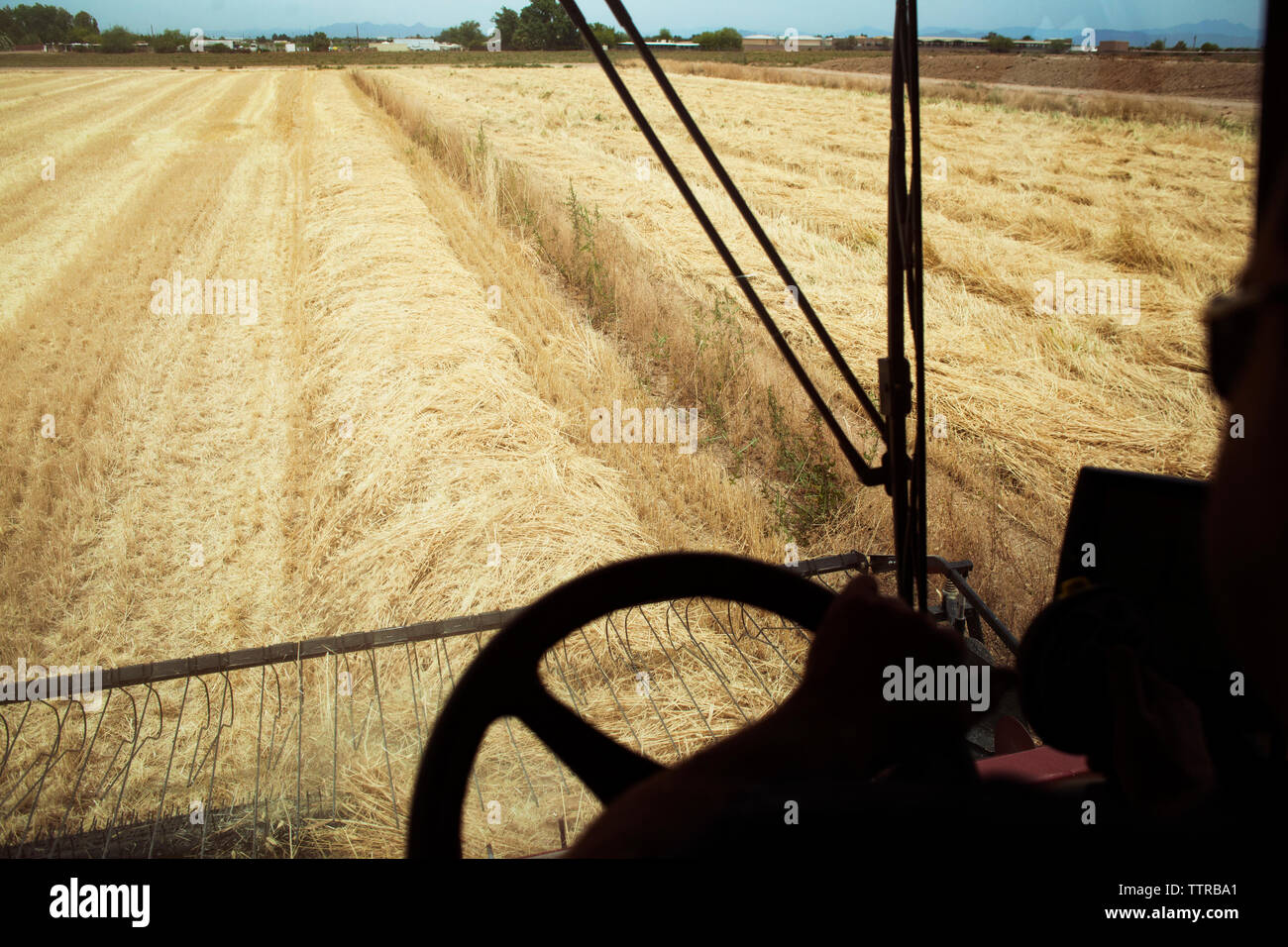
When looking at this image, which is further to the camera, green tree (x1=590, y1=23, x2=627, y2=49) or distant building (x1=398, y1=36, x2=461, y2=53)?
distant building (x1=398, y1=36, x2=461, y2=53)

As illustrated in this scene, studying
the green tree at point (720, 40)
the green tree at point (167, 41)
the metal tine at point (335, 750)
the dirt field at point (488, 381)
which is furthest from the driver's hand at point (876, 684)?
the green tree at point (720, 40)

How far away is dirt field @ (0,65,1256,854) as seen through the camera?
360 cm

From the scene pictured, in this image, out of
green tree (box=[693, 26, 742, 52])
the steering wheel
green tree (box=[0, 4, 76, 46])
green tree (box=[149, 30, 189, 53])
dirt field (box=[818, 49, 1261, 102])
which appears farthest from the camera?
green tree (box=[693, 26, 742, 52])

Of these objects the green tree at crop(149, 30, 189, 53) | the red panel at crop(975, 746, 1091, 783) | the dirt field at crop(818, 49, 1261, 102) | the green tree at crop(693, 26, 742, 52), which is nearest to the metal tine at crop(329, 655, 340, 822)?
the red panel at crop(975, 746, 1091, 783)

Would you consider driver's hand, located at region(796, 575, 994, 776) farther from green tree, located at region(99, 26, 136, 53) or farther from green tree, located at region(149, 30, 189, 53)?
green tree, located at region(149, 30, 189, 53)

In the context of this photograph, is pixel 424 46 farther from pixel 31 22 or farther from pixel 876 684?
pixel 876 684

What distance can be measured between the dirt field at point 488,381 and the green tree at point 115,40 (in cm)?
604

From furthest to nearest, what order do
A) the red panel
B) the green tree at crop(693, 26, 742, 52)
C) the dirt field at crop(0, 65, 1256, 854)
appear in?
the green tree at crop(693, 26, 742, 52), the dirt field at crop(0, 65, 1256, 854), the red panel

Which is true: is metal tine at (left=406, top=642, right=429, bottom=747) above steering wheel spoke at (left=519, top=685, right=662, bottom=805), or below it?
below

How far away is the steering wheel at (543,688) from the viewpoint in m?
0.86

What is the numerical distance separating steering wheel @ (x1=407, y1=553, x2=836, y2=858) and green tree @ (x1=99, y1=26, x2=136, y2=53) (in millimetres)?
18685

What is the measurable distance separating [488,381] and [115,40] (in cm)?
1736

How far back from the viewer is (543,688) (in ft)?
3.20

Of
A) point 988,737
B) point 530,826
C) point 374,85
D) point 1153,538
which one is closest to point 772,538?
point 988,737
